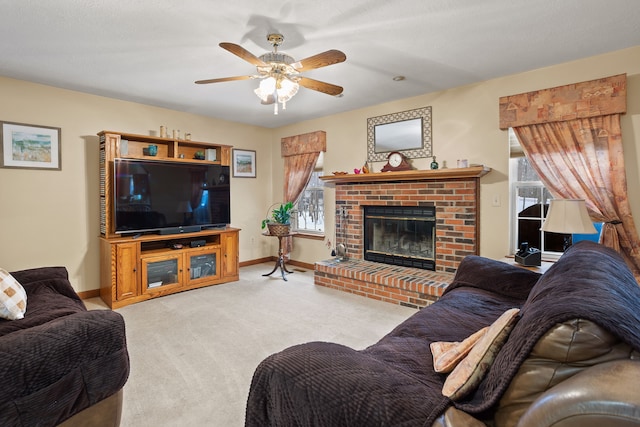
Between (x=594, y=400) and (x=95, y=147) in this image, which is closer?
(x=594, y=400)

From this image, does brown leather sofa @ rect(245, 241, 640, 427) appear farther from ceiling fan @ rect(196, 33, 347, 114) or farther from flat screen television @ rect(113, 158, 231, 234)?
flat screen television @ rect(113, 158, 231, 234)

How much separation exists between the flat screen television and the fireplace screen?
83.0 inches

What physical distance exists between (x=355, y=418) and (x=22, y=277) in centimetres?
266

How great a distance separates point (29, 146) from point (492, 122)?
16.5 ft

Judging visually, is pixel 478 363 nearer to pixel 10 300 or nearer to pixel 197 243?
pixel 10 300

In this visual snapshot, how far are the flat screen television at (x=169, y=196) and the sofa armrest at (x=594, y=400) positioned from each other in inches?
164

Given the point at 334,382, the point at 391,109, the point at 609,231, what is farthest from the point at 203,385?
the point at 391,109

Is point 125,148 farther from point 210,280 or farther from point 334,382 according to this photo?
point 334,382

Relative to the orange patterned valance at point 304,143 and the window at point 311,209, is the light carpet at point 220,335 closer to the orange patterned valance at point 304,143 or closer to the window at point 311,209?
the window at point 311,209

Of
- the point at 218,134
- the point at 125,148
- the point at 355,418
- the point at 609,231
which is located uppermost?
the point at 218,134

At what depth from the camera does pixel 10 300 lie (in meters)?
1.84

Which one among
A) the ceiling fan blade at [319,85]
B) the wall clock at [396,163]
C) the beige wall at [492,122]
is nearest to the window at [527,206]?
the beige wall at [492,122]

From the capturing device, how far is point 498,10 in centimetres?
219

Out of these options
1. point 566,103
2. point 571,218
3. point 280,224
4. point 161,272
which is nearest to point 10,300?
point 161,272
